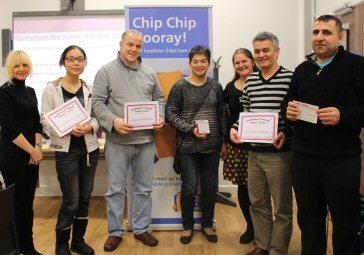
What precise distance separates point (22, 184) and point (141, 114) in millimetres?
936

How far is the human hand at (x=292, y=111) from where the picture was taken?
2076 millimetres

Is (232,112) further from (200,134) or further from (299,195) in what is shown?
(299,195)

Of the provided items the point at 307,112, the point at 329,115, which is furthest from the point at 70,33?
the point at 329,115

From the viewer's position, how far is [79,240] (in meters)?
2.89

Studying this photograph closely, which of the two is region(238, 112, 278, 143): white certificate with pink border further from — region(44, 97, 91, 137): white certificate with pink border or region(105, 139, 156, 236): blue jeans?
region(44, 97, 91, 137): white certificate with pink border

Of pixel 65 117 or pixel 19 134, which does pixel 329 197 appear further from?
pixel 19 134

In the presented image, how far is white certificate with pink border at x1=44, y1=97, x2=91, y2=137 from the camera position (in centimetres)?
254

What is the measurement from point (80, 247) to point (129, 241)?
0.45 m

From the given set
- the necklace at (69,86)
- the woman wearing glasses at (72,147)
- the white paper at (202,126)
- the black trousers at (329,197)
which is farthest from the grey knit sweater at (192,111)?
the black trousers at (329,197)

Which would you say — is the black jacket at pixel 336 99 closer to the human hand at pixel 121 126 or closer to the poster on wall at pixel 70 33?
the human hand at pixel 121 126

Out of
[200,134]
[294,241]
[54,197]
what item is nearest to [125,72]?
[200,134]

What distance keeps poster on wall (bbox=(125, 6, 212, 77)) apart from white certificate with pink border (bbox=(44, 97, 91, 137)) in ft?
3.05

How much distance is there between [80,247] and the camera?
288cm

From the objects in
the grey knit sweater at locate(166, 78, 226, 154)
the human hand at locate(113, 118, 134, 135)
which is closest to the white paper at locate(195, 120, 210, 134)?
the grey knit sweater at locate(166, 78, 226, 154)
